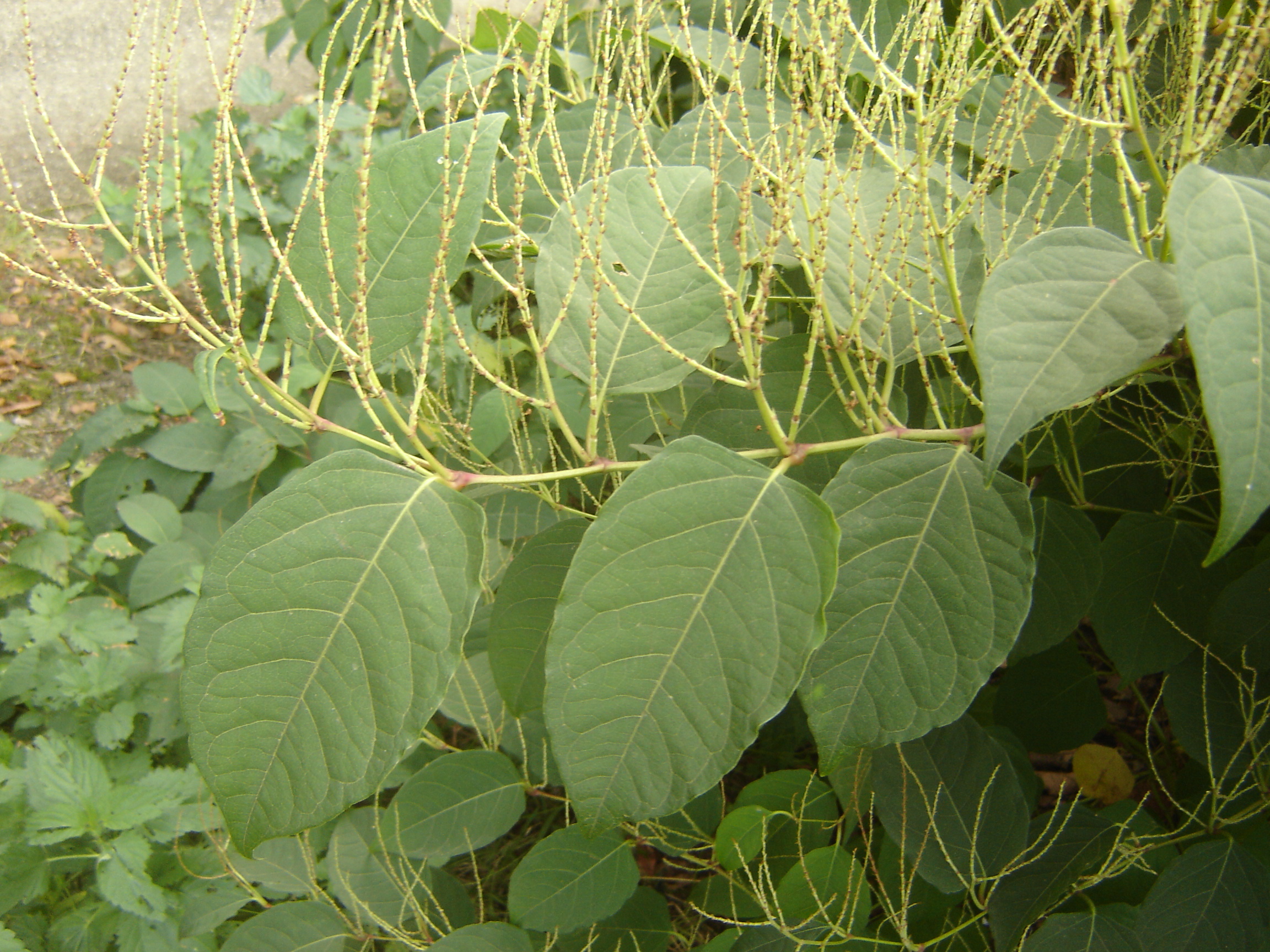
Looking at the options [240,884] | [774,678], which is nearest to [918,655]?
[774,678]

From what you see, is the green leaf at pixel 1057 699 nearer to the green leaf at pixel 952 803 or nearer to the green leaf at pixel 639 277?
the green leaf at pixel 952 803

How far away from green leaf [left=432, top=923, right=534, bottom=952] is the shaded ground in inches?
122

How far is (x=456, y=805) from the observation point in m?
1.29

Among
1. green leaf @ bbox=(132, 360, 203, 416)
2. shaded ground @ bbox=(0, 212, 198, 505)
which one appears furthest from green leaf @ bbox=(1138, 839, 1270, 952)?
shaded ground @ bbox=(0, 212, 198, 505)

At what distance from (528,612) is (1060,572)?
0.59 meters

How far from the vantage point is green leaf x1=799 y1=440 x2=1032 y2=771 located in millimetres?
643

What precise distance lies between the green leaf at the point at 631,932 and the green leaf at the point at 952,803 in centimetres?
46

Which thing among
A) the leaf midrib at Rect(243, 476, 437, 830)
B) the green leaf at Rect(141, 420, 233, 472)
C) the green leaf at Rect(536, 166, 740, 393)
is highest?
the green leaf at Rect(536, 166, 740, 393)

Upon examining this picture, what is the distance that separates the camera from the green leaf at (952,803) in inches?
40.3

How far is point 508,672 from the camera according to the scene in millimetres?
842

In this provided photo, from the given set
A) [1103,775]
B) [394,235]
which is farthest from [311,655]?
[1103,775]

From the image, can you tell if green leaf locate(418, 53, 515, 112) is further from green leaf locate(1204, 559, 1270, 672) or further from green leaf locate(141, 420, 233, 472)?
green leaf locate(141, 420, 233, 472)

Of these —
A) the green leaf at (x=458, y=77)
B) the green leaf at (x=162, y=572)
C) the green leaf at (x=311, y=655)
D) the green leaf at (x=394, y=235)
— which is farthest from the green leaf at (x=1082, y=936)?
the green leaf at (x=162, y=572)

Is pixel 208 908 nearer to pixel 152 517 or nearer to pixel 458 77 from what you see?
pixel 152 517
